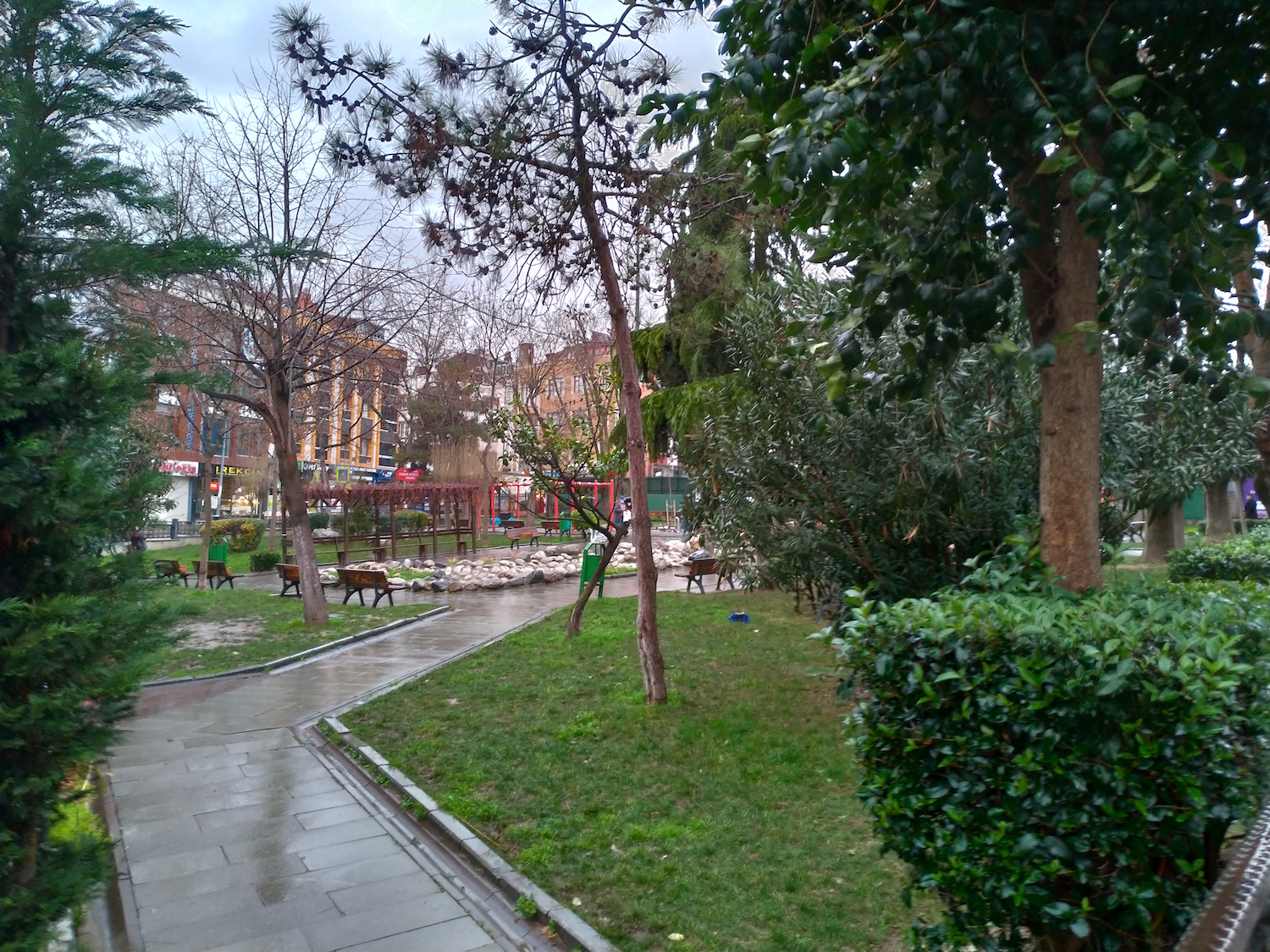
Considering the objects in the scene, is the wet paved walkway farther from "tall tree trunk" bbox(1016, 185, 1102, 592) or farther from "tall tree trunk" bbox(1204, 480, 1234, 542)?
"tall tree trunk" bbox(1204, 480, 1234, 542)

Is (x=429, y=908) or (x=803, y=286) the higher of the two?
(x=803, y=286)

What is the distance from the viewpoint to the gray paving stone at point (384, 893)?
4.69 metres

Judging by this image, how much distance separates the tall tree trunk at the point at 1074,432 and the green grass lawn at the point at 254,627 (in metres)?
8.16

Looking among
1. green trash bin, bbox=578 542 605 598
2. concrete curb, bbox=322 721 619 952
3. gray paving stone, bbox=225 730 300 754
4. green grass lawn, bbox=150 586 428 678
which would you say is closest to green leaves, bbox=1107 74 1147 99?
concrete curb, bbox=322 721 619 952

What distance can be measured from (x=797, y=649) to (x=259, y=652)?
23.3 feet

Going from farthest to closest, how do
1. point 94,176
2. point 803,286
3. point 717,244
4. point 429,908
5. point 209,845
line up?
point 717,244
point 803,286
point 209,845
point 429,908
point 94,176

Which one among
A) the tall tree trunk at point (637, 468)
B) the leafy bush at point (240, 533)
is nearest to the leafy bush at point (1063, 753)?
the tall tree trunk at point (637, 468)

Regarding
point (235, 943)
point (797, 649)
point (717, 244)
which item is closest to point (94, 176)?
point (235, 943)

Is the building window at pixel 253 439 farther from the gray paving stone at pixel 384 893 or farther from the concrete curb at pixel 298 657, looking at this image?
the gray paving stone at pixel 384 893

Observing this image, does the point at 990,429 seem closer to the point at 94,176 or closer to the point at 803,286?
the point at 803,286

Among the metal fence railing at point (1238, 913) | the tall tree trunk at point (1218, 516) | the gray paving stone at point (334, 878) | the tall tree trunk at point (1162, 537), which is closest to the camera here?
the metal fence railing at point (1238, 913)

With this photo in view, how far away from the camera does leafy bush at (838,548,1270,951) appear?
266 cm

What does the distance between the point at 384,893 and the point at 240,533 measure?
31.4m

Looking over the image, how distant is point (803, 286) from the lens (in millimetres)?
6703
